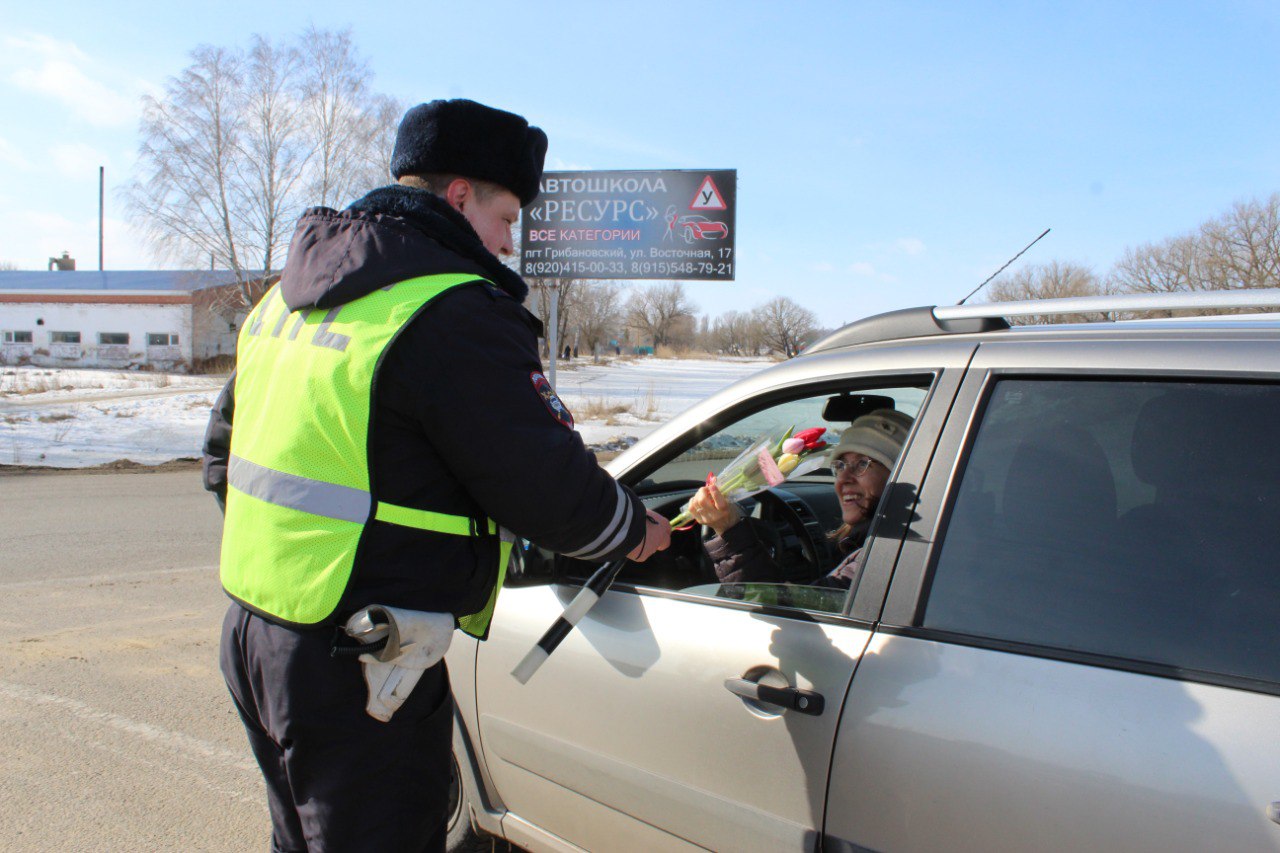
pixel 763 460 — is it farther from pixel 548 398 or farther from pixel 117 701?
pixel 117 701

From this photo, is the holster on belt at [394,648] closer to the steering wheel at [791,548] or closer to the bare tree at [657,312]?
the steering wheel at [791,548]

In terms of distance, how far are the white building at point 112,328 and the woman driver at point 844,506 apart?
145ft

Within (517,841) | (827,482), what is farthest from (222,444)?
(827,482)

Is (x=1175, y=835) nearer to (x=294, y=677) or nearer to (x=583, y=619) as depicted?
(x=583, y=619)

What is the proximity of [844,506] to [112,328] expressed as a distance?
50.1m

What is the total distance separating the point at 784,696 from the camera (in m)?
1.70

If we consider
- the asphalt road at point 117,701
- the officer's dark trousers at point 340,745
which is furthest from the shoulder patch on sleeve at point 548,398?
the asphalt road at point 117,701

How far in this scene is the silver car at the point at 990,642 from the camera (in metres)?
1.36

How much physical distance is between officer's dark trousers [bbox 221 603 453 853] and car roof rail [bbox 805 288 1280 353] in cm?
129

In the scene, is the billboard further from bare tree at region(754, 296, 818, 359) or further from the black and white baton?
the black and white baton

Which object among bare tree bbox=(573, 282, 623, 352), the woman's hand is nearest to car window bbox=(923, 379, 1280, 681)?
the woman's hand

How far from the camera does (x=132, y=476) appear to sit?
10789mm

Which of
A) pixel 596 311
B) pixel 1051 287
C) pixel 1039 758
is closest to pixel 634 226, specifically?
pixel 1051 287

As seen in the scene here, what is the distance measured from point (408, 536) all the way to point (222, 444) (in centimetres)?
73
